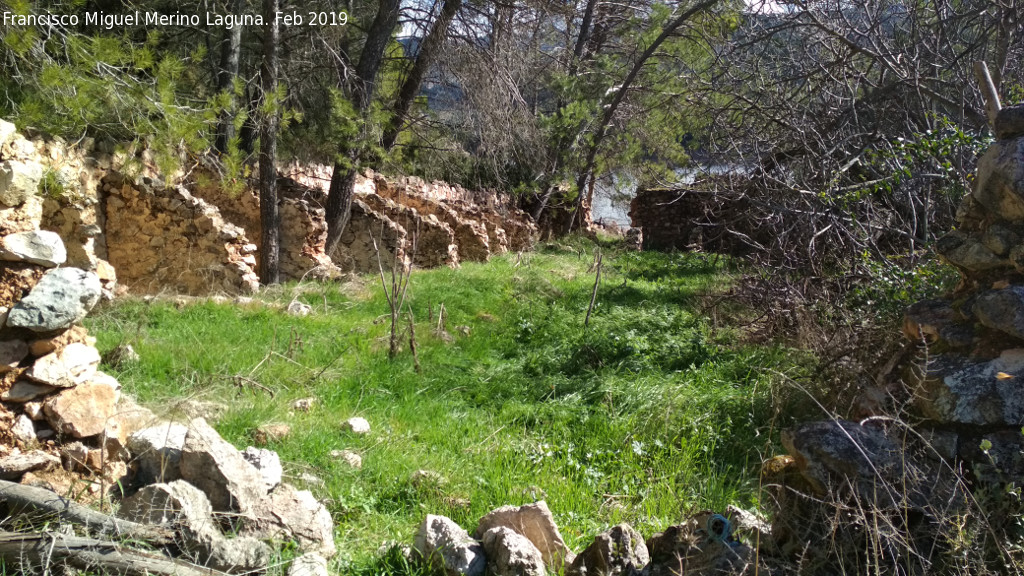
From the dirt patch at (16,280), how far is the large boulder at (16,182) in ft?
1.51

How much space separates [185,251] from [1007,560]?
816 cm

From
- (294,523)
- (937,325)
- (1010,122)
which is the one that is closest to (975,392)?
(937,325)

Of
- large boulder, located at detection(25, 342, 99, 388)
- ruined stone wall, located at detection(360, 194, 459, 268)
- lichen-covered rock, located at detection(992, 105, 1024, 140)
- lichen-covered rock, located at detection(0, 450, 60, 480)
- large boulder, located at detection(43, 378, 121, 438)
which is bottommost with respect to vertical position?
ruined stone wall, located at detection(360, 194, 459, 268)

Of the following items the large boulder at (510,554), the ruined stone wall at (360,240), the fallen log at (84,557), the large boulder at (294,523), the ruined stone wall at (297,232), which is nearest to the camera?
the fallen log at (84,557)

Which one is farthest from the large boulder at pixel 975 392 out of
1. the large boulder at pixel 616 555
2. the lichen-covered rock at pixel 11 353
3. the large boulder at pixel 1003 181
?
the lichen-covered rock at pixel 11 353

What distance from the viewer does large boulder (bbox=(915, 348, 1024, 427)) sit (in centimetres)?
258

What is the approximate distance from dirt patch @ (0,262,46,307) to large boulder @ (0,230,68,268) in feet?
0.12

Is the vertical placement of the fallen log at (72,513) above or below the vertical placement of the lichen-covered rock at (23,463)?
above

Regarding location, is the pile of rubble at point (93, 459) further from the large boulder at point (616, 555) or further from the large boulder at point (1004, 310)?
the large boulder at point (1004, 310)

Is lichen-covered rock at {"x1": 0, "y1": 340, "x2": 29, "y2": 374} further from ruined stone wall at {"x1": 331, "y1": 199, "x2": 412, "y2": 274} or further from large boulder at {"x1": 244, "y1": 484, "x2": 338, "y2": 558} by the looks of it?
ruined stone wall at {"x1": 331, "y1": 199, "x2": 412, "y2": 274}

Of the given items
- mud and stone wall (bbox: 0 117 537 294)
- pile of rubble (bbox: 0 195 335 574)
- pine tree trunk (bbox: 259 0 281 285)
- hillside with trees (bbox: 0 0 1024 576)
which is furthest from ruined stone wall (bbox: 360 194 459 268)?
pile of rubble (bbox: 0 195 335 574)

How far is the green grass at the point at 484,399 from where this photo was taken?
12.2 feet

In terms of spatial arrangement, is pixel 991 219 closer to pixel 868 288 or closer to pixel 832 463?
pixel 832 463

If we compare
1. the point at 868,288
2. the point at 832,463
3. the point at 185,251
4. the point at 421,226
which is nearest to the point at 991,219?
the point at 832,463
